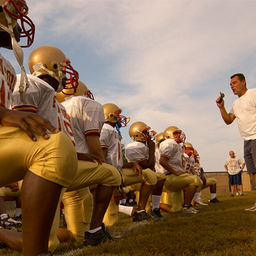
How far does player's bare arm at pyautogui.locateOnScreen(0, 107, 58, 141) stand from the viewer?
126cm

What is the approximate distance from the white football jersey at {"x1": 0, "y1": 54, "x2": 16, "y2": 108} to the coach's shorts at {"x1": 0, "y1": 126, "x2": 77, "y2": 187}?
0.37 metres

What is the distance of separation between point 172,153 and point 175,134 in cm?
115

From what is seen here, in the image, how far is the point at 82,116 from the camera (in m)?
3.29

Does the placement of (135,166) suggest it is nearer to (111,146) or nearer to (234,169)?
(111,146)

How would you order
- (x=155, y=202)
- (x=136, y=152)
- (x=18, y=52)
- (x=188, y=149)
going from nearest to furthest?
(x=18, y=52) < (x=155, y=202) < (x=136, y=152) < (x=188, y=149)

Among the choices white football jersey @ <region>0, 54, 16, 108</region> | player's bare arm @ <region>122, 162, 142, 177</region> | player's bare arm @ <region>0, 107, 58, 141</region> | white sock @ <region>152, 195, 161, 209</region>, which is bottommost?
white sock @ <region>152, 195, 161, 209</region>

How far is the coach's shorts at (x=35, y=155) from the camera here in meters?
1.25

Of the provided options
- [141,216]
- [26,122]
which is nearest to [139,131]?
[141,216]

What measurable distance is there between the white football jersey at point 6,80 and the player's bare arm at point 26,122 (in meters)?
0.32

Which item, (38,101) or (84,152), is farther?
(84,152)

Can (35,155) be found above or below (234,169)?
below

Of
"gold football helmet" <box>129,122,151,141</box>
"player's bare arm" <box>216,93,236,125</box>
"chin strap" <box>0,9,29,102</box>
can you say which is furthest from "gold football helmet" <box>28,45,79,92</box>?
"gold football helmet" <box>129,122,151,141</box>

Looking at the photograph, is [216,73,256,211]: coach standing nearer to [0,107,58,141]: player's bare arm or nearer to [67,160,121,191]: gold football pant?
[67,160,121,191]: gold football pant

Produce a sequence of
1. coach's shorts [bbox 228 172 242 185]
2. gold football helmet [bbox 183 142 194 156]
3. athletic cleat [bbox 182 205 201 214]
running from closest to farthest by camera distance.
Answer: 1. athletic cleat [bbox 182 205 201 214]
2. gold football helmet [bbox 183 142 194 156]
3. coach's shorts [bbox 228 172 242 185]
